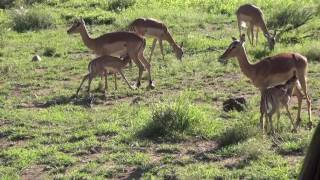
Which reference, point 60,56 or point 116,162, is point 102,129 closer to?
point 116,162

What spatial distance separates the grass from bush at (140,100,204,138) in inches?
0.5

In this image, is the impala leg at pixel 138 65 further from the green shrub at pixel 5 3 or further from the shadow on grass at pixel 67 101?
the green shrub at pixel 5 3

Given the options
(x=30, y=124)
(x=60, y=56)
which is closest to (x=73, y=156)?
(x=30, y=124)

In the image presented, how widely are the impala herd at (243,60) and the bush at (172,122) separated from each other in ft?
3.17

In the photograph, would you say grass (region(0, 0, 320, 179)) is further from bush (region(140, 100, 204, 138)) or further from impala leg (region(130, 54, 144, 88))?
impala leg (region(130, 54, 144, 88))

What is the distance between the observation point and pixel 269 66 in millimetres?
9234

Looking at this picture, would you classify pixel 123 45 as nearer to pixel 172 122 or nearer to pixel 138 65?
pixel 138 65

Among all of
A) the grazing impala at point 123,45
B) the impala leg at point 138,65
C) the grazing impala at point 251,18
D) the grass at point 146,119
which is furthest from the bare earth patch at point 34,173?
the grazing impala at point 251,18

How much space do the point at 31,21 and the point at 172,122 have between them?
1143 centimetres

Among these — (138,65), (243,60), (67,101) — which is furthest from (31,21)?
(243,60)

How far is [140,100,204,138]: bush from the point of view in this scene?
8570 millimetres

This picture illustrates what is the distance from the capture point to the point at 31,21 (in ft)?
62.7

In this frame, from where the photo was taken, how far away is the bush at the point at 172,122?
8570 mm

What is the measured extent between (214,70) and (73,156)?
228 inches
